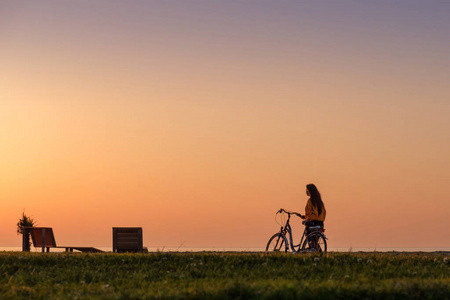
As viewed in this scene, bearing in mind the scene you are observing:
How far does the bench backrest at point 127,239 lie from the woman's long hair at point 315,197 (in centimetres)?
714

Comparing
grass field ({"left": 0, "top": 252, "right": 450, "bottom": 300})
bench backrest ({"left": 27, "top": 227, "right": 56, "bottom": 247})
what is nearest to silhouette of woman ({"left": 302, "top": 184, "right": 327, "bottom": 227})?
grass field ({"left": 0, "top": 252, "right": 450, "bottom": 300})

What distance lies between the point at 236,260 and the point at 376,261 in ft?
12.4

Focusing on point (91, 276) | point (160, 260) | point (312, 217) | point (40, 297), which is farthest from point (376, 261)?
point (40, 297)

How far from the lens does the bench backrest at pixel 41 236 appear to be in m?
24.9

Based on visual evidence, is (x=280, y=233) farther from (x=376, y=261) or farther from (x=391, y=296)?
(x=391, y=296)

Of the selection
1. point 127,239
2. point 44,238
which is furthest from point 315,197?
point 44,238

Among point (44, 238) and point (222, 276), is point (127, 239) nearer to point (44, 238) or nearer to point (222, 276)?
point (44, 238)

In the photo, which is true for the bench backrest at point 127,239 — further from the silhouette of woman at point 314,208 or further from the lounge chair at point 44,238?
the silhouette of woman at point 314,208

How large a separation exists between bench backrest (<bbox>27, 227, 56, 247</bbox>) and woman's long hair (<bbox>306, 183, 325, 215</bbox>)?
1128cm

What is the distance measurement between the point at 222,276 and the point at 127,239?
9.06 m

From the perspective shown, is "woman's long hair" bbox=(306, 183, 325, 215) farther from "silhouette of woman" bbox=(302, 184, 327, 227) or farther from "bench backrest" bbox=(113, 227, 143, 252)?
"bench backrest" bbox=(113, 227, 143, 252)

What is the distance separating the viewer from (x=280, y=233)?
2031cm

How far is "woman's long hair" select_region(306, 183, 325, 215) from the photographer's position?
1978 centimetres

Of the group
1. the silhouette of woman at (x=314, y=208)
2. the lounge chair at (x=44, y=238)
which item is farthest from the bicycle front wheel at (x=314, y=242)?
the lounge chair at (x=44, y=238)
